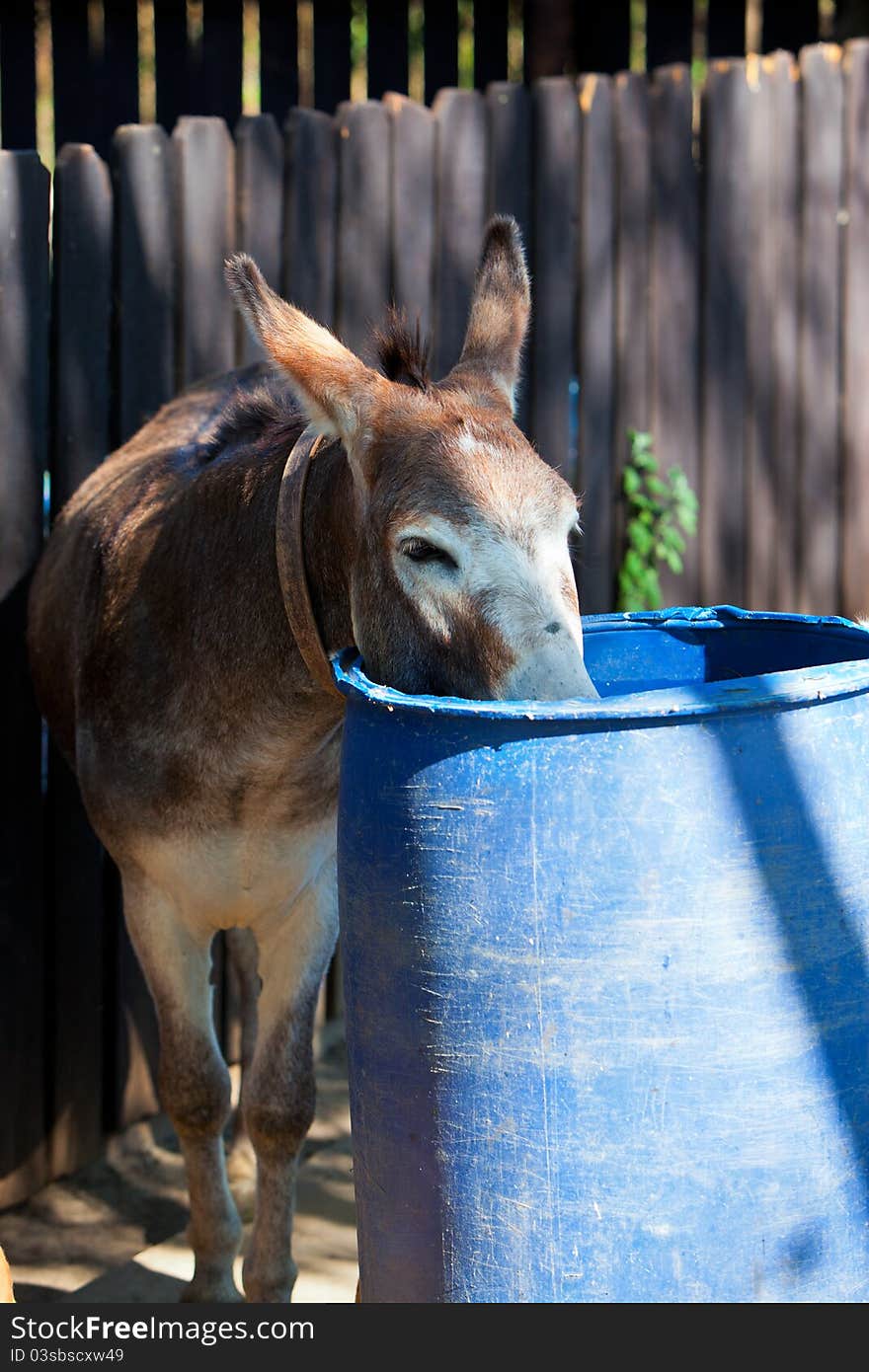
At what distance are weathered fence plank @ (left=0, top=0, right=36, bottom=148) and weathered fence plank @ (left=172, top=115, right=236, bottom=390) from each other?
5.40m

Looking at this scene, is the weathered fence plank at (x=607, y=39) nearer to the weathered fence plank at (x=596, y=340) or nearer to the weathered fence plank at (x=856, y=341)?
the weathered fence plank at (x=856, y=341)

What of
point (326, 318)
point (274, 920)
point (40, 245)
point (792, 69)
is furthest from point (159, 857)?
point (792, 69)

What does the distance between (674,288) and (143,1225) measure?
4.22 m

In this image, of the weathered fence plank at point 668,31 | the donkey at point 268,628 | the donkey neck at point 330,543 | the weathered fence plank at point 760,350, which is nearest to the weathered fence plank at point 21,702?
the donkey at point 268,628

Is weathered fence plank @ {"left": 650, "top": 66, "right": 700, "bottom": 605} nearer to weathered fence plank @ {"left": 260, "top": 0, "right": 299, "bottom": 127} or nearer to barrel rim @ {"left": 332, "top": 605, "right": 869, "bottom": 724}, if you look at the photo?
barrel rim @ {"left": 332, "top": 605, "right": 869, "bottom": 724}

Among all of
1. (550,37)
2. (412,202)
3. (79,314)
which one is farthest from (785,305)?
(79,314)

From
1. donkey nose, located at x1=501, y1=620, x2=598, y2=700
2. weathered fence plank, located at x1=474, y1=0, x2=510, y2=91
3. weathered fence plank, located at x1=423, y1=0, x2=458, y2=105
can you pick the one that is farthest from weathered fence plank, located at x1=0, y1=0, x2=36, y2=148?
donkey nose, located at x1=501, y1=620, x2=598, y2=700

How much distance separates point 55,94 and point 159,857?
25.5 ft

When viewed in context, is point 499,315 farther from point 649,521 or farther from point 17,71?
point 17,71

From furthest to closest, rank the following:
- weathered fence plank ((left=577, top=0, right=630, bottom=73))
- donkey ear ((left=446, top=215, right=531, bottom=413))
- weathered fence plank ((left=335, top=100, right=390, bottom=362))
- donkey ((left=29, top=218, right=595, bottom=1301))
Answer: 1. weathered fence plank ((left=577, top=0, right=630, bottom=73))
2. weathered fence plank ((left=335, top=100, right=390, bottom=362))
3. donkey ear ((left=446, top=215, right=531, bottom=413))
4. donkey ((left=29, top=218, right=595, bottom=1301))

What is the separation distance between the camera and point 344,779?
8.55 feet

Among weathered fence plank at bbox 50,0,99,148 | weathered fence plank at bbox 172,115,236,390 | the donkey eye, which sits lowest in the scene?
the donkey eye

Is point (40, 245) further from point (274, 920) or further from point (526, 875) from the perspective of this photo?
point (526, 875)

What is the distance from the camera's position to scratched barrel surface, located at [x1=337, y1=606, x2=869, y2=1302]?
2285mm
